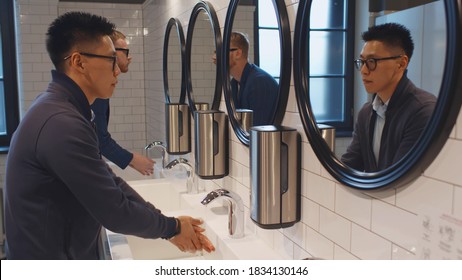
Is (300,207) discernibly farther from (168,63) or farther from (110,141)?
(168,63)

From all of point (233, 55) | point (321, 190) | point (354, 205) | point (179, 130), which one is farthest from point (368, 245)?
point (179, 130)

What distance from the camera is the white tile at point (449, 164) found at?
82cm

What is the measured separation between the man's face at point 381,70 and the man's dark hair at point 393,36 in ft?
0.04

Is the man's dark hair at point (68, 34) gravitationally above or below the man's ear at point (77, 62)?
above

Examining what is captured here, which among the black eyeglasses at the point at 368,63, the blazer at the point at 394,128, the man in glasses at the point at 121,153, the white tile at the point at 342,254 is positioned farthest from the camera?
the man in glasses at the point at 121,153

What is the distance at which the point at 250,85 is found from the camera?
1.75 m

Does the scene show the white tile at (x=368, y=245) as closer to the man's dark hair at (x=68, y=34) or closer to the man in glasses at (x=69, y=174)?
the man in glasses at (x=69, y=174)

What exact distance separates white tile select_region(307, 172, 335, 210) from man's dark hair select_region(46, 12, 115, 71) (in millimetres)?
794

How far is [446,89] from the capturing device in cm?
81

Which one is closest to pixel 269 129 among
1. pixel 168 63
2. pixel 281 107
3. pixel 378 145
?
pixel 281 107

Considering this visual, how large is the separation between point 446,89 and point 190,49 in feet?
6.39

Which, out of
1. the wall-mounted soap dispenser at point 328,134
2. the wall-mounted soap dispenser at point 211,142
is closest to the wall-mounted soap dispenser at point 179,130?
the wall-mounted soap dispenser at point 211,142

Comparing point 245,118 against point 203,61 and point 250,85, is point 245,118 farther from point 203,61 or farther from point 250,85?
point 203,61

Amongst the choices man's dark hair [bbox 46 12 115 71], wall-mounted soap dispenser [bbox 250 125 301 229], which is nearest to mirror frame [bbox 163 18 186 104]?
man's dark hair [bbox 46 12 115 71]
